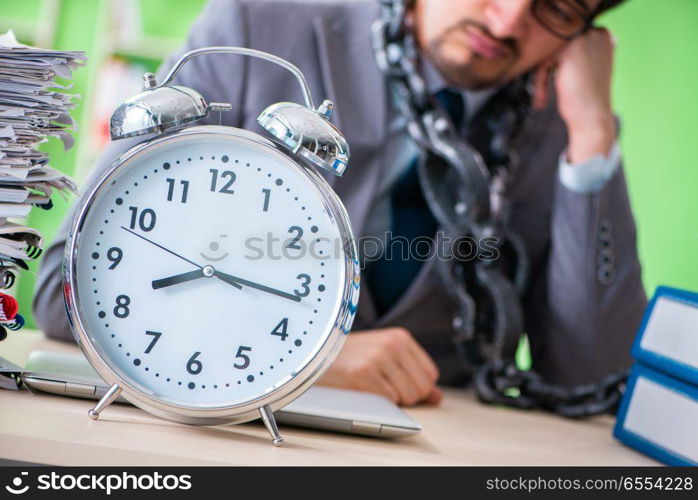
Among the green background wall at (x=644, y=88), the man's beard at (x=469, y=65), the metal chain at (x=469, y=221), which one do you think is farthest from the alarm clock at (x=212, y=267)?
the green background wall at (x=644, y=88)

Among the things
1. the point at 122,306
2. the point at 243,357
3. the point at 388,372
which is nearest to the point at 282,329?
the point at 243,357

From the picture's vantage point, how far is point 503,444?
3.09 feet

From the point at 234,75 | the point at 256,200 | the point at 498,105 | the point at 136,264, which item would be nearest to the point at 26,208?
the point at 136,264

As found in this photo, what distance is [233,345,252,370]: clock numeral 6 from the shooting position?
2.44ft

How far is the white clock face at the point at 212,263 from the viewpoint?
2.45 ft

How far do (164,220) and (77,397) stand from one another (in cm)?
23

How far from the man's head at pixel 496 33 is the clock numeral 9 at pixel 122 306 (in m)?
1.14

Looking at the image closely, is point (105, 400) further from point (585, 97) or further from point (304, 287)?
point (585, 97)

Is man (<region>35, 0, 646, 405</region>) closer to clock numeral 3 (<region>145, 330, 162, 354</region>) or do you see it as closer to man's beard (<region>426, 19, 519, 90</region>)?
man's beard (<region>426, 19, 519, 90</region>)

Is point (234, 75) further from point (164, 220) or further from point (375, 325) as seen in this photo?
point (164, 220)

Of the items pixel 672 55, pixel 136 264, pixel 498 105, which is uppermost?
pixel 672 55

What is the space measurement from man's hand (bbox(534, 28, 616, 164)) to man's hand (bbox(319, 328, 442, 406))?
2.39 ft

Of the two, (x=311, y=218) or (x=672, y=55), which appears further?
(x=672, y=55)

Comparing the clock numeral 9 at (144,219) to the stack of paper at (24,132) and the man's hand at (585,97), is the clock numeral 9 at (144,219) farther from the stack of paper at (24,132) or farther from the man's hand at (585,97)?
the man's hand at (585,97)
